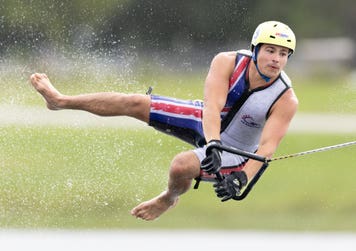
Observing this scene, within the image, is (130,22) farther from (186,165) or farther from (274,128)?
(274,128)

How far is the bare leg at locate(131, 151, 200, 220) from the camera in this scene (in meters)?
12.0

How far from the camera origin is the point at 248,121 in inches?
480

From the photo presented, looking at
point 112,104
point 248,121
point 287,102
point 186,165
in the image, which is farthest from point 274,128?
point 112,104

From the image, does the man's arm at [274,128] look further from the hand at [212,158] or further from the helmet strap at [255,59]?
the hand at [212,158]

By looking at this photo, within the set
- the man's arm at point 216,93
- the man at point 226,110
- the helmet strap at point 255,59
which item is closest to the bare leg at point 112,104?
the man at point 226,110

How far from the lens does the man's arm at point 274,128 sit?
1171 centimetres

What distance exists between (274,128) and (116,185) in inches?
227

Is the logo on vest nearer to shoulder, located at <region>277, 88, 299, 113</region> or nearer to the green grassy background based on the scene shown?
shoulder, located at <region>277, 88, 299, 113</region>

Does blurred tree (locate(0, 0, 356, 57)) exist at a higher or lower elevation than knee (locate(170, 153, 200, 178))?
higher

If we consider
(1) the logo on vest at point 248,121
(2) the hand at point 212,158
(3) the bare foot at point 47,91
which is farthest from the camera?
(3) the bare foot at point 47,91

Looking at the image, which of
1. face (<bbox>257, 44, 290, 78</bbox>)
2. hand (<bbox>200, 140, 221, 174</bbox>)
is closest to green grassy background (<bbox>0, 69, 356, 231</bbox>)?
face (<bbox>257, 44, 290, 78</bbox>)

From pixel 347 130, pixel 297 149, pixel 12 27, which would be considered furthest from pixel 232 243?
pixel 12 27

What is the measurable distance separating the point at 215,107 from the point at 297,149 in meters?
12.5

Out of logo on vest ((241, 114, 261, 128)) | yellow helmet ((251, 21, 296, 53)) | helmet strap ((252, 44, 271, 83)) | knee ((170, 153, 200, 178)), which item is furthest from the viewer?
logo on vest ((241, 114, 261, 128))
